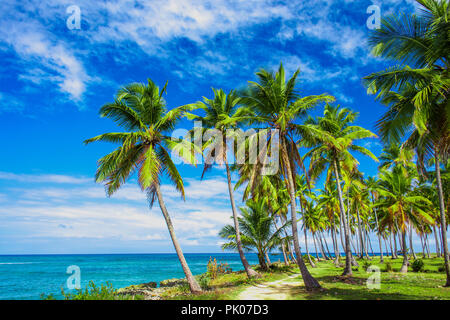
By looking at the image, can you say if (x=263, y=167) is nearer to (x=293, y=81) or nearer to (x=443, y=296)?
(x=293, y=81)

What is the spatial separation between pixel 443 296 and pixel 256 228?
40.7ft

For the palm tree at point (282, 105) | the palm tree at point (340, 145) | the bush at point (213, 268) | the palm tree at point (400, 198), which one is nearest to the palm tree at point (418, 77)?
the palm tree at point (282, 105)

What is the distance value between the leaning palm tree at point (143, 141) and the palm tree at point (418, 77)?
28.4 ft

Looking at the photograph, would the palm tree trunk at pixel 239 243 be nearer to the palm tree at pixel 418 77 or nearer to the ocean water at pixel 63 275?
the ocean water at pixel 63 275

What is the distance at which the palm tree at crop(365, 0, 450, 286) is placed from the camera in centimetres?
870

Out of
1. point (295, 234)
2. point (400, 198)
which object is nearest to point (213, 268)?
point (295, 234)

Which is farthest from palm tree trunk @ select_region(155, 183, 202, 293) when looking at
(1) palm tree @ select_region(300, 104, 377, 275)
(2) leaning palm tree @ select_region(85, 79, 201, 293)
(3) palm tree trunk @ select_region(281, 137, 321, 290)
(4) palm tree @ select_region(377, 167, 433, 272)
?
(4) palm tree @ select_region(377, 167, 433, 272)

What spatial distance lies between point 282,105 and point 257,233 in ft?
36.0

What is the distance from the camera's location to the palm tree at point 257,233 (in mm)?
19625

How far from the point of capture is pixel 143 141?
13.2 meters

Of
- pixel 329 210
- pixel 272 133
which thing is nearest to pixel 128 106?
pixel 272 133

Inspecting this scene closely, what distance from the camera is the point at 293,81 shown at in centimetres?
1302

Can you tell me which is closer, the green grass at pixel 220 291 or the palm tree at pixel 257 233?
the green grass at pixel 220 291
